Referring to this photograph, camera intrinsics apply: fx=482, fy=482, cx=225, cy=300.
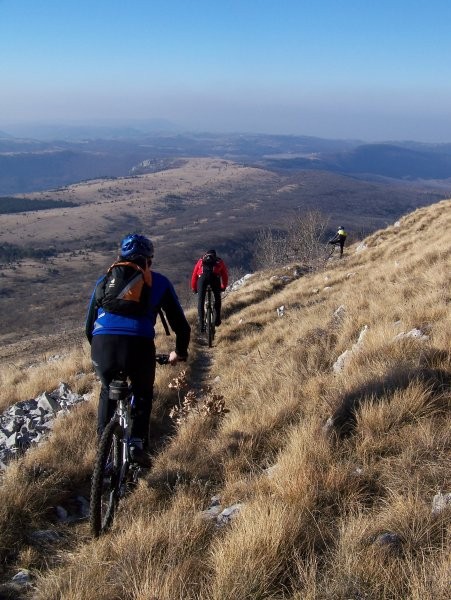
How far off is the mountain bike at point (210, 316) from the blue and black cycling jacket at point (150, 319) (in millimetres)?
5736

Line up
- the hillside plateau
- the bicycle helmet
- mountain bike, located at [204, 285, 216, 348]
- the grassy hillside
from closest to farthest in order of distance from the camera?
the grassy hillside < the bicycle helmet < mountain bike, located at [204, 285, 216, 348] < the hillside plateau

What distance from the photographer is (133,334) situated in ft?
12.6

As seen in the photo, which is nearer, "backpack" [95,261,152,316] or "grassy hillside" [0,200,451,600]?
"grassy hillside" [0,200,451,600]

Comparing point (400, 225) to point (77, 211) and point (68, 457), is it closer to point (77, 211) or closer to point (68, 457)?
point (68, 457)

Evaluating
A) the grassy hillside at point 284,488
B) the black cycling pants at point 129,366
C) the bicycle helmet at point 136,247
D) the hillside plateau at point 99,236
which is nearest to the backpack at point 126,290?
the bicycle helmet at point 136,247

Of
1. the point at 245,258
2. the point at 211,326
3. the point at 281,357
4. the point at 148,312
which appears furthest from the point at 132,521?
the point at 245,258

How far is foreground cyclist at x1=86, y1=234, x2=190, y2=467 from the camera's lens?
3828 mm

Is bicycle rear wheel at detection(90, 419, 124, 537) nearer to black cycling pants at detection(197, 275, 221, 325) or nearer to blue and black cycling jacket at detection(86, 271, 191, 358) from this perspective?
blue and black cycling jacket at detection(86, 271, 191, 358)

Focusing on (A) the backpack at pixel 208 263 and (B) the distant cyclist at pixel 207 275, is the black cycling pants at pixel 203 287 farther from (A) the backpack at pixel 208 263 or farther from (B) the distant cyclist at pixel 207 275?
(A) the backpack at pixel 208 263

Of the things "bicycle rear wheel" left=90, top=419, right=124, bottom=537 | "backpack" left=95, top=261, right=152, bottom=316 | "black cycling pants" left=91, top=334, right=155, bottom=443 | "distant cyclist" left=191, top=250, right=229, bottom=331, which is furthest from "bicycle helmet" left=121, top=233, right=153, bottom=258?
"distant cyclist" left=191, top=250, right=229, bottom=331

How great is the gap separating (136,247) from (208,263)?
6.11 m

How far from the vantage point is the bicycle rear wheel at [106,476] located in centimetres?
355

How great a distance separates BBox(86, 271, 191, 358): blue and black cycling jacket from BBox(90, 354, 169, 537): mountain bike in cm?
38

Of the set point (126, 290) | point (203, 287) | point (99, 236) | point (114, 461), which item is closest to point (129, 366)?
point (126, 290)
